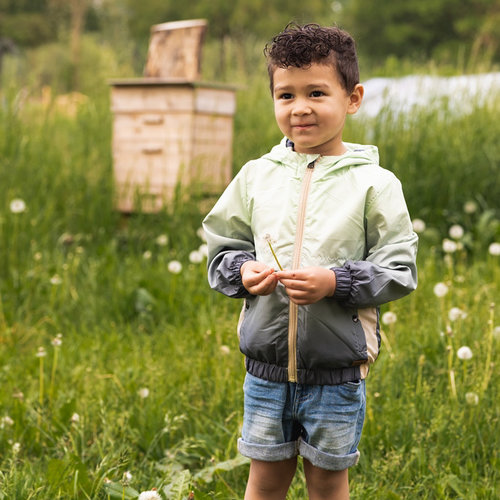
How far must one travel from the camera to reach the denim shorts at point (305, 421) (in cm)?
179

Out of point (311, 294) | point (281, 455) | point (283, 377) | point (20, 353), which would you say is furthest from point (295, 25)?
point (20, 353)

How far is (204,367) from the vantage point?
2.95 metres

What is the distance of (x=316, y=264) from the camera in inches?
68.8

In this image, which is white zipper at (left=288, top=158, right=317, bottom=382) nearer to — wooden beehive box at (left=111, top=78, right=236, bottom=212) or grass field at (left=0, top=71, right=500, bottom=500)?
grass field at (left=0, top=71, right=500, bottom=500)

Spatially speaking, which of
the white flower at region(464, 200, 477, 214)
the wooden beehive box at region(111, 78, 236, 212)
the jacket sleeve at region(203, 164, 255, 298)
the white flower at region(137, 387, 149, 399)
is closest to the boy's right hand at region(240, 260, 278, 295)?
the jacket sleeve at region(203, 164, 255, 298)

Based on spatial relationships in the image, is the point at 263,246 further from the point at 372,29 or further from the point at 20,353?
the point at 372,29

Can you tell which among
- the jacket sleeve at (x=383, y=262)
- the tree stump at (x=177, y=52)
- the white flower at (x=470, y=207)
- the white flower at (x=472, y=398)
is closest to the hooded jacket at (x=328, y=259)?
the jacket sleeve at (x=383, y=262)

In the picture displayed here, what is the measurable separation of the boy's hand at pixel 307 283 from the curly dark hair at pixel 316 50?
0.50 metres

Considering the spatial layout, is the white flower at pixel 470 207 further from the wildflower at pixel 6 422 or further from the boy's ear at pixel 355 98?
the wildflower at pixel 6 422

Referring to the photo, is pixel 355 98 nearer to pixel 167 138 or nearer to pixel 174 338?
pixel 174 338

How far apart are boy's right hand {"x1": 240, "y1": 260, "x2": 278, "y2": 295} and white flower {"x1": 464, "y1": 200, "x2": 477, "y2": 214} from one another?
3.57 metres

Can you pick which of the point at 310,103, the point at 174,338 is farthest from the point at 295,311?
the point at 174,338

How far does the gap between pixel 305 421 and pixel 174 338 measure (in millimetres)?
1659

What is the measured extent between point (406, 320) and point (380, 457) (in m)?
1.16
